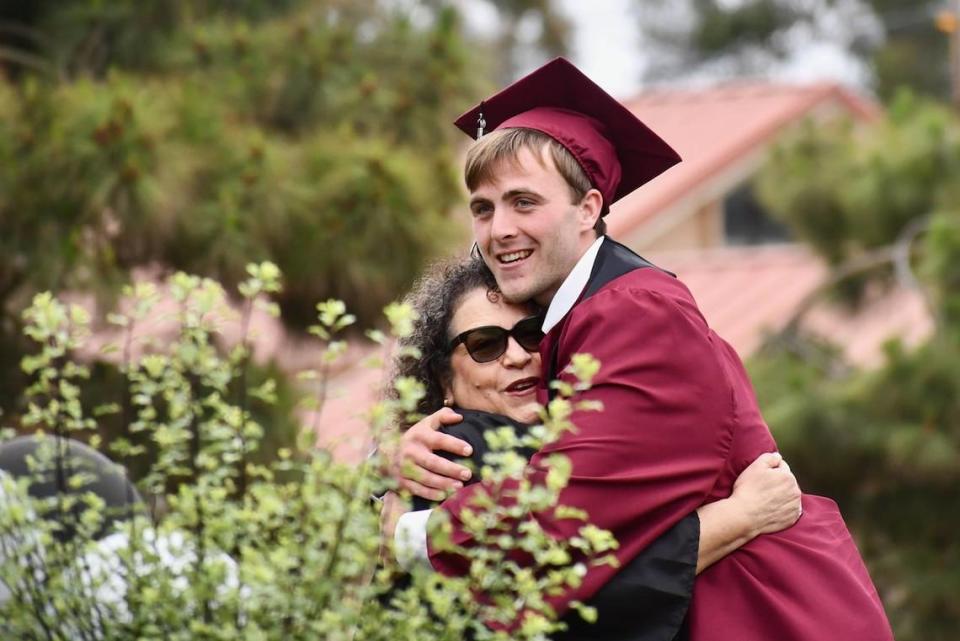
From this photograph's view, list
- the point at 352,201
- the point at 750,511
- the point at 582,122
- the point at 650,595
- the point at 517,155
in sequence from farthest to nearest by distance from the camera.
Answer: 1. the point at 352,201
2. the point at 582,122
3. the point at 517,155
4. the point at 750,511
5. the point at 650,595

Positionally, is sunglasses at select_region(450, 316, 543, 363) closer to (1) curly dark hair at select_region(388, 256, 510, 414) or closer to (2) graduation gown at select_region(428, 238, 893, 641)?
(1) curly dark hair at select_region(388, 256, 510, 414)

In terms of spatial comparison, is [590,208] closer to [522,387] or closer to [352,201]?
[522,387]

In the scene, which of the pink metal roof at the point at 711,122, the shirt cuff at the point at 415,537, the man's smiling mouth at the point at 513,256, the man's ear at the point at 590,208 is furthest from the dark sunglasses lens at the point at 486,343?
the pink metal roof at the point at 711,122

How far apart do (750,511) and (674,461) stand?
0.63 ft

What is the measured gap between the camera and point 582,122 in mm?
3412

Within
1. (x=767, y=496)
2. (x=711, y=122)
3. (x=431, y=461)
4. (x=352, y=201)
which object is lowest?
(x=767, y=496)

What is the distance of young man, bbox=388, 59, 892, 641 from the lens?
2.95 meters

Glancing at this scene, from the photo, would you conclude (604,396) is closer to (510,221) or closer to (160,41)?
(510,221)

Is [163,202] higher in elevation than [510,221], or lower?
higher

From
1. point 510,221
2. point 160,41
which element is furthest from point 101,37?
point 510,221

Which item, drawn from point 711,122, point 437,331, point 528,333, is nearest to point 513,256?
point 528,333

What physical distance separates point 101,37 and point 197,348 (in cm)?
520

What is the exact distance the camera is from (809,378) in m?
8.96

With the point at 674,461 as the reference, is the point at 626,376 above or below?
above
